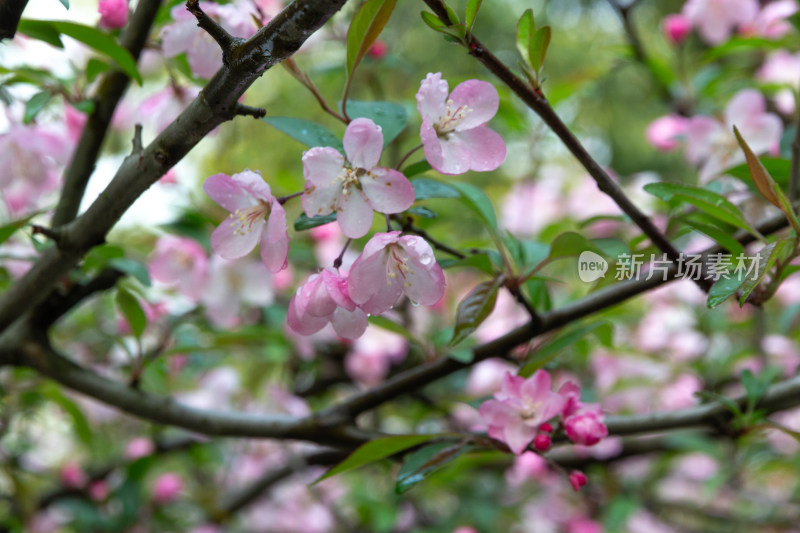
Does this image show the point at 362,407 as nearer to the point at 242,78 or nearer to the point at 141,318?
the point at 141,318

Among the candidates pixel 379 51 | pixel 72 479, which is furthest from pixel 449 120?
pixel 72 479

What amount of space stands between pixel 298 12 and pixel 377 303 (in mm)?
224

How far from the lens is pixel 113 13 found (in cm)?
81

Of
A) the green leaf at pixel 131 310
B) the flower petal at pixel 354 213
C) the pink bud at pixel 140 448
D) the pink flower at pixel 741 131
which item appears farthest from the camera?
→ the pink bud at pixel 140 448

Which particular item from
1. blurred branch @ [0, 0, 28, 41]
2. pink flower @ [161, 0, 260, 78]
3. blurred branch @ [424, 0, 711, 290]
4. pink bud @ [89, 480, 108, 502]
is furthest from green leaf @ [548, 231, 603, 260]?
pink bud @ [89, 480, 108, 502]

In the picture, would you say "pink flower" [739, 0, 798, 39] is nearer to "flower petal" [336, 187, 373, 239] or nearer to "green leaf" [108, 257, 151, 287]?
"flower petal" [336, 187, 373, 239]

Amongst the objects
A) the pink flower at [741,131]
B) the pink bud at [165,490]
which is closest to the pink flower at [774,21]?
the pink flower at [741,131]

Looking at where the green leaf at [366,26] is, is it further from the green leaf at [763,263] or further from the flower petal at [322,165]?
the green leaf at [763,263]

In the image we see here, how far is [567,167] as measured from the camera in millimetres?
2346

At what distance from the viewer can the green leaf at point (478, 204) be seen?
0.76 m

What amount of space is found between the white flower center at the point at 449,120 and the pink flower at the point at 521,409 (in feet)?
0.83

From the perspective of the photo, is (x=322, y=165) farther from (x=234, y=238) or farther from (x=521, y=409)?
(x=521, y=409)

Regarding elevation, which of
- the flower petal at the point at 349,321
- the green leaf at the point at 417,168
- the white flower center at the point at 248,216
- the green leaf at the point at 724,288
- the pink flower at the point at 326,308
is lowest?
the green leaf at the point at 724,288

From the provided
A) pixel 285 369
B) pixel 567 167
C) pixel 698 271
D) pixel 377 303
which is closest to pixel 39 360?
pixel 377 303
